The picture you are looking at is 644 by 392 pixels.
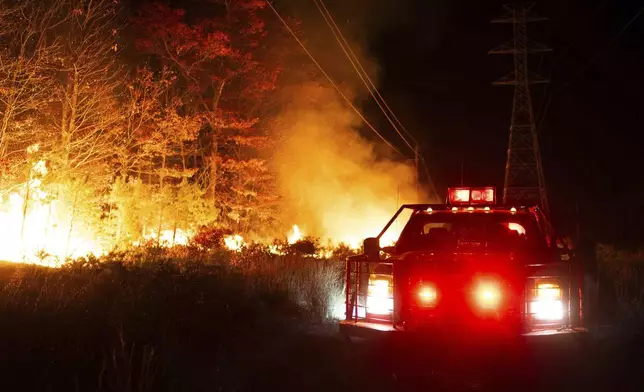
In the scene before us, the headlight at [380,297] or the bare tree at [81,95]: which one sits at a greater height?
the bare tree at [81,95]

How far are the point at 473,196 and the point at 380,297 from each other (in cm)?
197

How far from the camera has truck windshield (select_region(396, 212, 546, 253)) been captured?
718 cm

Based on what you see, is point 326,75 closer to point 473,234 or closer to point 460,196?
point 460,196

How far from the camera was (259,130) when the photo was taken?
2289 cm

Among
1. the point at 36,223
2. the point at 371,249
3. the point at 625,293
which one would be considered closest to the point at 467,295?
the point at 371,249

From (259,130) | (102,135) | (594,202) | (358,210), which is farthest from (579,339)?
(594,202)

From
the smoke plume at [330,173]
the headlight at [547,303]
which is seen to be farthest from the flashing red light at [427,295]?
the smoke plume at [330,173]

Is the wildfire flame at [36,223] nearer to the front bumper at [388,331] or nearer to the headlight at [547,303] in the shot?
the front bumper at [388,331]

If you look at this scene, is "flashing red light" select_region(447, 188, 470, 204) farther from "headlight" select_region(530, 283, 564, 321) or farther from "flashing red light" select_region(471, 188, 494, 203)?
"headlight" select_region(530, 283, 564, 321)

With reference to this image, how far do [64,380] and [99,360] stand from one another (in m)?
0.46

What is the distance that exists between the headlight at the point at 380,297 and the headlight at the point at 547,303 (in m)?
1.30

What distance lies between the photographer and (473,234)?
7.43 metres

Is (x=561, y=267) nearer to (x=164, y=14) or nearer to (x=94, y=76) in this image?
(x=94, y=76)

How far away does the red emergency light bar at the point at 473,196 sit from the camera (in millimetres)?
7406
